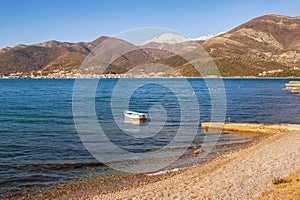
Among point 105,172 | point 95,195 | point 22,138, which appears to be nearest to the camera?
point 95,195

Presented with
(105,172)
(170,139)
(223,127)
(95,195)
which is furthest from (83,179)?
(223,127)

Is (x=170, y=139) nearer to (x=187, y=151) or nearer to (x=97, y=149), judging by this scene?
(x=187, y=151)

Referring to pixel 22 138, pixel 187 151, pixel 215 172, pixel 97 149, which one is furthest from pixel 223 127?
pixel 22 138

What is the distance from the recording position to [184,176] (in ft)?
56.4

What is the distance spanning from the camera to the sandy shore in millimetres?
12938

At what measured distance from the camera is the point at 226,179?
1499 centimetres

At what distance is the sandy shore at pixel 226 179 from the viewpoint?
1294 centimetres

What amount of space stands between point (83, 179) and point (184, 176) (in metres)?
5.29

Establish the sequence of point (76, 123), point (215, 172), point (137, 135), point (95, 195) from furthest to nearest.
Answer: point (76, 123) < point (137, 135) < point (215, 172) < point (95, 195)

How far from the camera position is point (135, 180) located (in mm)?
17438

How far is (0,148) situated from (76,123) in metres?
13.8

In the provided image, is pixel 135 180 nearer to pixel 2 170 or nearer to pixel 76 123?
pixel 2 170

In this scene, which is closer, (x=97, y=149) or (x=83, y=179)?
(x=83, y=179)

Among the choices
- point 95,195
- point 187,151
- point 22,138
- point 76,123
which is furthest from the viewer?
point 76,123
